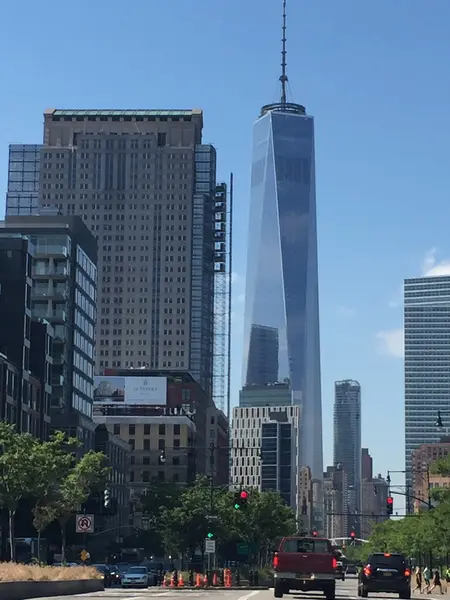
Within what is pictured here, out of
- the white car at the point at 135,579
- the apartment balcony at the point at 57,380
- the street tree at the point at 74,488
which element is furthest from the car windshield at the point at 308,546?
the apartment balcony at the point at 57,380

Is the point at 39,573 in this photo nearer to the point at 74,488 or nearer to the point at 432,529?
the point at 74,488

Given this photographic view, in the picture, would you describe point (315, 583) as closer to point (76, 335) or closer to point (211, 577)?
point (211, 577)

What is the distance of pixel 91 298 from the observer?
520 feet

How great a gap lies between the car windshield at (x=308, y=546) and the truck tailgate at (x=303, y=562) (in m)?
0.86

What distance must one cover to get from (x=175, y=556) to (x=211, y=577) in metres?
62.3

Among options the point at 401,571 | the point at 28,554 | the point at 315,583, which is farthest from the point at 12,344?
the point at 315,583

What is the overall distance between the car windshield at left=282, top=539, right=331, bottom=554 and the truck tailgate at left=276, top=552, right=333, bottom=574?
86 centimetres

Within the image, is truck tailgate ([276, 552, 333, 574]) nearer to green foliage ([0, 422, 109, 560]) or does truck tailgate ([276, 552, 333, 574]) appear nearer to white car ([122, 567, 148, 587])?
green foliage ([0, 422, 109, 560])

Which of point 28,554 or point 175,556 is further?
point 175,556

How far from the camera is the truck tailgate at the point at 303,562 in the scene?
1783 inches

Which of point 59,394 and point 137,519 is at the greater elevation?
point 59,394

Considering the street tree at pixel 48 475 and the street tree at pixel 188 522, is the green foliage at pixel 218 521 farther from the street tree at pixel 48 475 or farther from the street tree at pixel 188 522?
the street tree at pixel 48 475

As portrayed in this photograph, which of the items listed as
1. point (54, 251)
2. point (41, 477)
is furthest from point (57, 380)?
point (41, 477)

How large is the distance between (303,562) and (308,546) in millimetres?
1187
